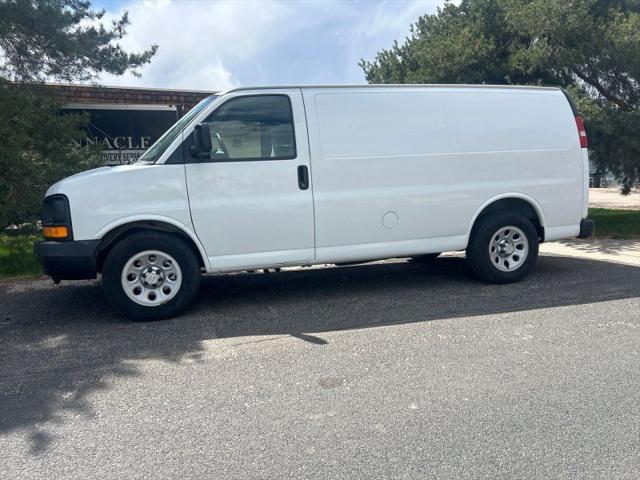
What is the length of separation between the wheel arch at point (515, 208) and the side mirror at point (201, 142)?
3068 millimetres

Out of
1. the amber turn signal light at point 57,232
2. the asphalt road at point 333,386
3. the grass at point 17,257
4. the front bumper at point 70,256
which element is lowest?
the asphalt road at point 333,386

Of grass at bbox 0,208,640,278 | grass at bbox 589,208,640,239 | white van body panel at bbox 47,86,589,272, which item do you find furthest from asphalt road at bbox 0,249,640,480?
grass at bbox 589,208,640,239

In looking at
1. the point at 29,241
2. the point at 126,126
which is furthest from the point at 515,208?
the point at 126,126

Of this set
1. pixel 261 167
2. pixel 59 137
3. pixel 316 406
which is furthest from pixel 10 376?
pixel 59 137

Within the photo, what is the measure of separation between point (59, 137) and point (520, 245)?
7703 millimetres

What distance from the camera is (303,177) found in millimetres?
5695

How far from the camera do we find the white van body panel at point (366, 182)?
17.7 ft

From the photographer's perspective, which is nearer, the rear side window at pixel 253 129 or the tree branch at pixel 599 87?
the rear side window at pixel 253 129

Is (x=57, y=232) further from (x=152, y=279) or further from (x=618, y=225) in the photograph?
(x=618, y=225)

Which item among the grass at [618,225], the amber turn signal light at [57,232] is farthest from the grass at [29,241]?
the amber turn signal light at [57,232]

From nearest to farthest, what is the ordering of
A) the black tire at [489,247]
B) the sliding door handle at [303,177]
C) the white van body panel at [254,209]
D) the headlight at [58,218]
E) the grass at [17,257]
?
the headlight at [58,218] < the white van body panel at [254,209] < the sliding door handle at [303,177] < the black tire at [489,247] < the grass at [17,257]

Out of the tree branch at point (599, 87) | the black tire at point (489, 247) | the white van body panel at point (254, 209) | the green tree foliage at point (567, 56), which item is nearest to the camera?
the white van body panel at point (254, 209)

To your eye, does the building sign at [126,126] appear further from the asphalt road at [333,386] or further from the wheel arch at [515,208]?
the wheel arch at [515,208]

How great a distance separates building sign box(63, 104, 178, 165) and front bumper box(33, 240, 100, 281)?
10.2 m
